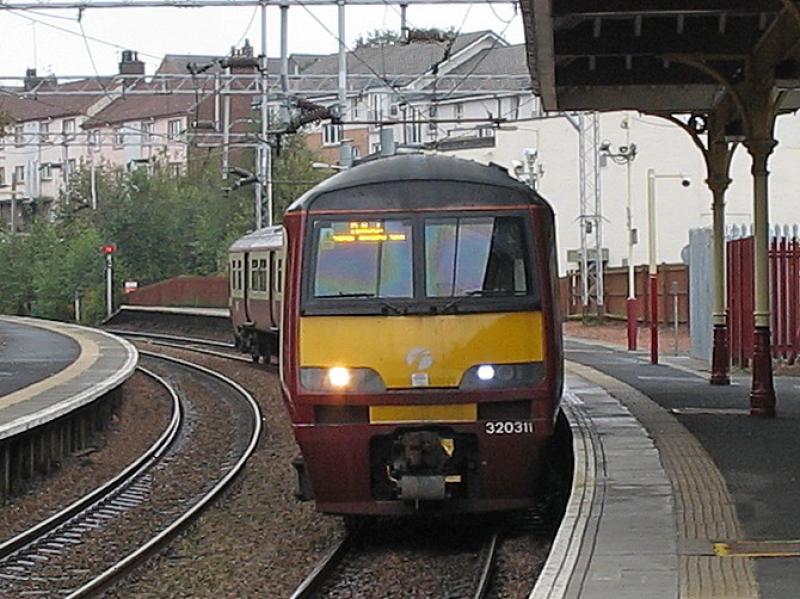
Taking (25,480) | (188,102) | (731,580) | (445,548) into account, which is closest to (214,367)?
(25,480)

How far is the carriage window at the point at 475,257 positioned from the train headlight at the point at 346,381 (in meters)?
0.78

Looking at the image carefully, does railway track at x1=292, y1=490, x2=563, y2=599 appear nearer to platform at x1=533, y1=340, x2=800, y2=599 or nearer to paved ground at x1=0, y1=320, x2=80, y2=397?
platform at x1=533, y1=340, x2=800, y2=599

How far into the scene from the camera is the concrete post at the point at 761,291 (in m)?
16.3

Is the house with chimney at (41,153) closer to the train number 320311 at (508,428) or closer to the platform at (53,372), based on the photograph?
the platform at (53,372)

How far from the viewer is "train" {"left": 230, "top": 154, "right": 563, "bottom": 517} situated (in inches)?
456

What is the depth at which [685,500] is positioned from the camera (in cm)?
1110

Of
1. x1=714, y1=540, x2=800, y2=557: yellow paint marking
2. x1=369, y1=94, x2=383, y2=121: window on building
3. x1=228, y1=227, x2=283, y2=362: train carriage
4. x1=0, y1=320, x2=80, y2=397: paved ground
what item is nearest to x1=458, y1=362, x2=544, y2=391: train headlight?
x1=714, y1=540, x2=800, y2=557: yellow paint marking

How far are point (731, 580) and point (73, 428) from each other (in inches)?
493

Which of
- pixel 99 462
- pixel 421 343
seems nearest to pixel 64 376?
pixel 99 462

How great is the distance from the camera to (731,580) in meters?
8.41

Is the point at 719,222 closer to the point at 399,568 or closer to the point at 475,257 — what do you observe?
the point at 475,257

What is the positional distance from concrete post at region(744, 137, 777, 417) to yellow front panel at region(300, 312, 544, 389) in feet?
17.7

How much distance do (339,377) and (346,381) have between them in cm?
6

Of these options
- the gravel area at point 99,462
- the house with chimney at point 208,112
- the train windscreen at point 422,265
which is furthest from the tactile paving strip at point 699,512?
the house with chimney at point 208,112
